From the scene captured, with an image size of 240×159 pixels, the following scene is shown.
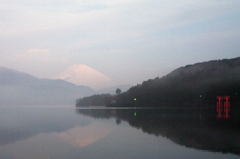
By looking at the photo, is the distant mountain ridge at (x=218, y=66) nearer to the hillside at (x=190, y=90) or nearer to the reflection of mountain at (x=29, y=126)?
the hillside at (x=190, y=90)

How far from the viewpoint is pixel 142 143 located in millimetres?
17281

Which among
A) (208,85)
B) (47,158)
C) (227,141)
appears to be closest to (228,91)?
(208,85)

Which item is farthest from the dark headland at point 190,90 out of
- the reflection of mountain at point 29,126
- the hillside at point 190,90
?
the reflection of mountain at point 29,126

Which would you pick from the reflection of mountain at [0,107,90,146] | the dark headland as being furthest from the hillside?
the reflection of mountain at [0,107,90,146]

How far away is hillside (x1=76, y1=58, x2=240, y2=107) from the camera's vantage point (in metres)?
107

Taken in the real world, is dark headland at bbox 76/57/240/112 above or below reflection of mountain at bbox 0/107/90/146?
above

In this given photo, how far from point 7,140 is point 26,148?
3.72 metres

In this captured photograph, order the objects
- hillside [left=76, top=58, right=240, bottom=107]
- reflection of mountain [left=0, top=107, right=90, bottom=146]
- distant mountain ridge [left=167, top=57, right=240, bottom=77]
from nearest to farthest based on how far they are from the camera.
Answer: reflection of mountain [left=0, top=107, right=90, bottom=146], hillside [left=76, top=58, right=240, bottom=107], distant mountain ridge [left=167, top=57, right=240, bottom=77]

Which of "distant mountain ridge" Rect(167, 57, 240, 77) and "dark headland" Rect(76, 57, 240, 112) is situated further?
"distant mountain ridge" Rect(167, 57, 240, 77)

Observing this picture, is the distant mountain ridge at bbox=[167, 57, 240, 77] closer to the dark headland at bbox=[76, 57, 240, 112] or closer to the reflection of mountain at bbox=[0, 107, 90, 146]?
the dark headland at bbox=[76, 57, 240, 112]

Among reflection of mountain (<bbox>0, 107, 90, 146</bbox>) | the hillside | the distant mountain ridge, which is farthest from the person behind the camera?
the distant mountain ridge

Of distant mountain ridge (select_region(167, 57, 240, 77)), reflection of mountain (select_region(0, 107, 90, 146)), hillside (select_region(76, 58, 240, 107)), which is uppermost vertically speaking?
distant mountain ridge (select_region(167, 57, 240, 77))

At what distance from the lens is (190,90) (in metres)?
116

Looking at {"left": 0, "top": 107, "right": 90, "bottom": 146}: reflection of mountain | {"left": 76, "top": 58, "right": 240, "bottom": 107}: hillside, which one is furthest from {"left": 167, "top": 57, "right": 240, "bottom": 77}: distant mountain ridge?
{"left": 0, "top": 107, "right": 90, "bottom": 146}: reflection of mountain
